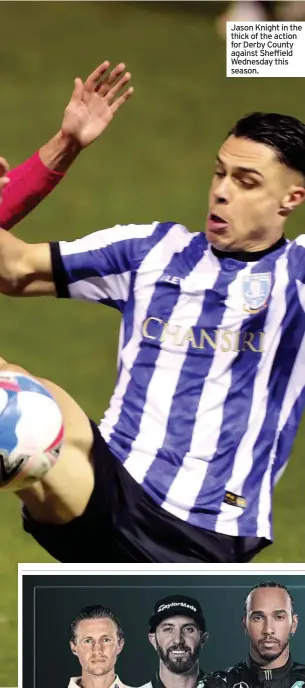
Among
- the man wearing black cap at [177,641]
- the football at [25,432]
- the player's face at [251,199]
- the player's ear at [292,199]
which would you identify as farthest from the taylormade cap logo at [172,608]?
the player's ear at [292,199]

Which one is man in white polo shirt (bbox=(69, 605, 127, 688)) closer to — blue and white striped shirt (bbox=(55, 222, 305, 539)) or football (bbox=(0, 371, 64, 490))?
blue and white striped shirt (bbox=(55, 222, 305, 539))

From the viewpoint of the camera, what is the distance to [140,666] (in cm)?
315

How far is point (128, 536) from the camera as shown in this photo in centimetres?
310

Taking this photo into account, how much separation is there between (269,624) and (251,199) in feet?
3.46

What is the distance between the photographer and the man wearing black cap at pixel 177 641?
3152 millimetres

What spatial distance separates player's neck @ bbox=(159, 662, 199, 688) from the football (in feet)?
2.16

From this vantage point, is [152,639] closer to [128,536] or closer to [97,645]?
[97,645]

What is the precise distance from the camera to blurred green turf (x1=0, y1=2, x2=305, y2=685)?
3.26 meters

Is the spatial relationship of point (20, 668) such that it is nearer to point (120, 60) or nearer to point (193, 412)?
point (193, 412)
